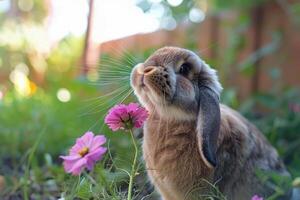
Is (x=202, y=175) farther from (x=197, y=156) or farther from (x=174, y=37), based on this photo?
(x=174, y=37)

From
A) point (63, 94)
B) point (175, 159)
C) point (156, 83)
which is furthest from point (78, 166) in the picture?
point (63, 94)

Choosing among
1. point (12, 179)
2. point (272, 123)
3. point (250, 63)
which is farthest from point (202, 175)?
point (250, 63)

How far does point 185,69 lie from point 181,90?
0.10m

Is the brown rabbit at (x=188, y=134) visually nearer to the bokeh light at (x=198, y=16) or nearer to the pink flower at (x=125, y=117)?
the pink flower at (x=125, y=117)

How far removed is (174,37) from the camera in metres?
6.38

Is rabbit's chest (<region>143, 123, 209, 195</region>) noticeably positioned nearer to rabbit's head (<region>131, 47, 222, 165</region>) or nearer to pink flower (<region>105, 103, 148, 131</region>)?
rabbit's head (<region>131, 47, 222, 165</region>)

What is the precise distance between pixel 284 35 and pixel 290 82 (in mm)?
435

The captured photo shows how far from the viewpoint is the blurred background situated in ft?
8.61

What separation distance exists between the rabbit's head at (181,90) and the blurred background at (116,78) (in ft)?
0.63

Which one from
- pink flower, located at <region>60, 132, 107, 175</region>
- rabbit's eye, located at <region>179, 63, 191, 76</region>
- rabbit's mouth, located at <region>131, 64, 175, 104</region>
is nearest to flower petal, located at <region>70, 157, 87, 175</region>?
pink flower, located at <region>60, 132, 107, 175</region>

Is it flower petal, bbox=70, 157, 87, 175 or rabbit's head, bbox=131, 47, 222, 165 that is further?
rabbit's head, bbox=131, 47, 222, 165

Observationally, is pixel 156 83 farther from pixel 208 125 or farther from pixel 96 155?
pixel 96 155

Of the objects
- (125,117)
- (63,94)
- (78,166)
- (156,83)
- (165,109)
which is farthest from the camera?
(63,94)

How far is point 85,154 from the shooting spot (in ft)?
5.82
